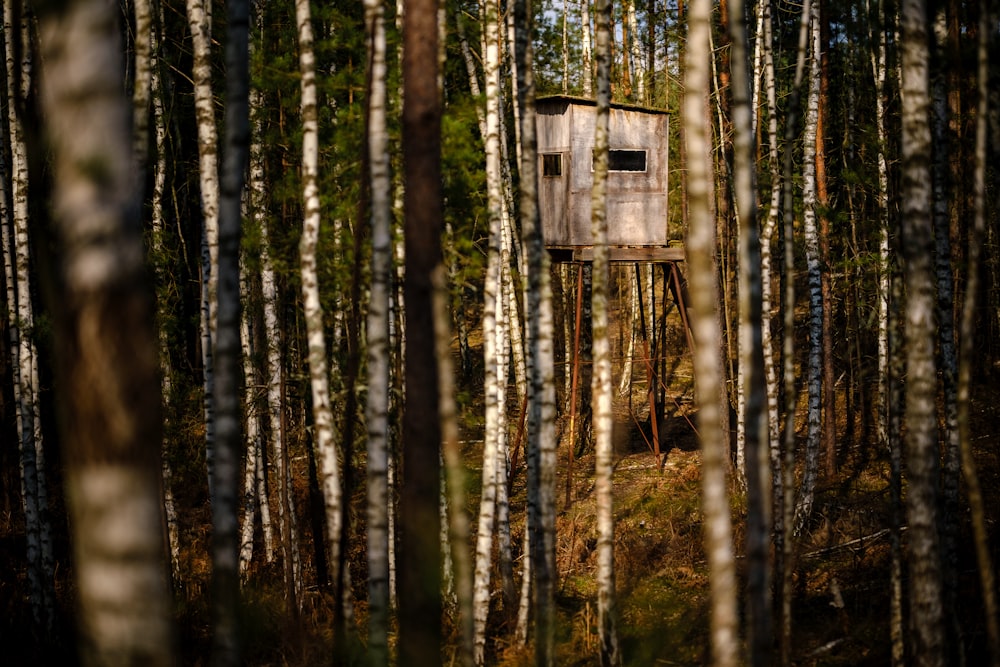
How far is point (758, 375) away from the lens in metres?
4.62

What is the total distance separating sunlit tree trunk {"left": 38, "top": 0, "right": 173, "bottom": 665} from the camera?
7.32 feet

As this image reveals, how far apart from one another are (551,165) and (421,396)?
9.22 metres

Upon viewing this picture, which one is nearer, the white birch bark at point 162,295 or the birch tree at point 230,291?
the birch tree at point 230,291

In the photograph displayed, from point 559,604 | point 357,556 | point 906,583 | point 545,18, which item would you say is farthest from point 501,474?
point 545,18

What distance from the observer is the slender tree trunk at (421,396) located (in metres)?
5.18

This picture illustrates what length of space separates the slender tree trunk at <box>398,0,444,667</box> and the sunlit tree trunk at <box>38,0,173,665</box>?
9.86 ft

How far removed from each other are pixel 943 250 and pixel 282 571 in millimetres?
9612

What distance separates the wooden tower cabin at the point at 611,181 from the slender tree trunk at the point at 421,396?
7.87 meters

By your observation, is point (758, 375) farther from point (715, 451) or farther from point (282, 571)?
point (282, 571)

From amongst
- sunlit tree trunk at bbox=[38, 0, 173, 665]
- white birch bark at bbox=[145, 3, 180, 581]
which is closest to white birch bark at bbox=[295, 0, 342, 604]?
white birch bark at bbox=[145, 3, 180, 581]

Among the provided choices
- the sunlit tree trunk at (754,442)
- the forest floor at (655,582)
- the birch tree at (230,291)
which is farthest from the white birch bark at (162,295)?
the sunlit tree trunk at (754,442)

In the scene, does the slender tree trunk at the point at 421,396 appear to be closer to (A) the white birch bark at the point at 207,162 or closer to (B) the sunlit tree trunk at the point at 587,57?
(A) the white birch bark at the point at 207,162

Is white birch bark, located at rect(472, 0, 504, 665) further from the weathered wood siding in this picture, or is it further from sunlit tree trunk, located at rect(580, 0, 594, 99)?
sunlit tree trunk, located at rect(580, 0, 594, 99)

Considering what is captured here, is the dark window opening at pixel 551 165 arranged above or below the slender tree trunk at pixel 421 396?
above
